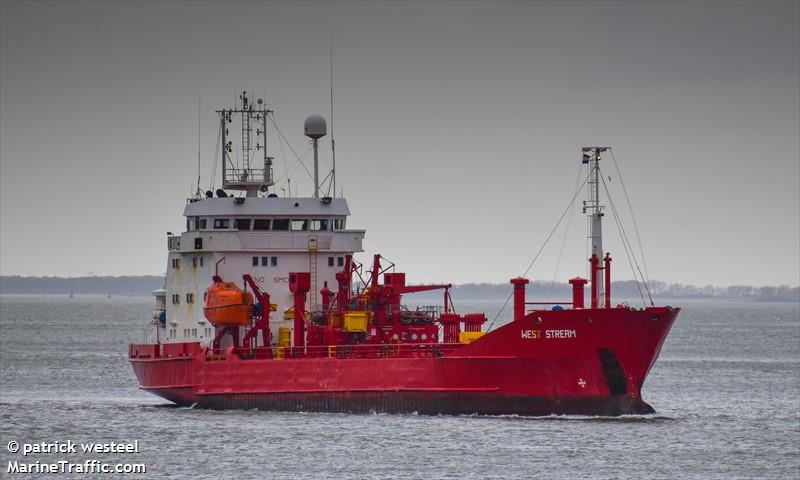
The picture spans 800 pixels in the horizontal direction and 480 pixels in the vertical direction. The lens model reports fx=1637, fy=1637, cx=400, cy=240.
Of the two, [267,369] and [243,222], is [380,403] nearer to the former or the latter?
[267,369]

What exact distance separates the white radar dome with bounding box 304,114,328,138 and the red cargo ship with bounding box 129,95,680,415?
40mm

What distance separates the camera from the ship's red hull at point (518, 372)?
132 ft

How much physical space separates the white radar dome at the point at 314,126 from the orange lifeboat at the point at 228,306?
525 cm

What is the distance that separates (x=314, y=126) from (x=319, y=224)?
2869 mm

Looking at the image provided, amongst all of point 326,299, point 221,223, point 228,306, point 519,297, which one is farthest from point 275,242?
point 519,297

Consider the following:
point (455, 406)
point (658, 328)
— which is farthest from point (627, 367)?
point (455, 406)

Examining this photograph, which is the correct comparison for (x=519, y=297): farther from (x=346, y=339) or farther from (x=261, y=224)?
(x=261, y=224)

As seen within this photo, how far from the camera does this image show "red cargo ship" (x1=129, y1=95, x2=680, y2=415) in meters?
40.4

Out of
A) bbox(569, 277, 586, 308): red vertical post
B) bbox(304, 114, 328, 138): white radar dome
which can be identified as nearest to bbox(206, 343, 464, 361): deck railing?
bbox(569, 277, 586, 308): red vertical post

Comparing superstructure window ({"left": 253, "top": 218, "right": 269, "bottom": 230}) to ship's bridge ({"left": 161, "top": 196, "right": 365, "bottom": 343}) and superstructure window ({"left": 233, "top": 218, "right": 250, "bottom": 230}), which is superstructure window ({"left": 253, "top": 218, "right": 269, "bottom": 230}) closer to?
ship's bridge ({"left": 161, "top": 196, "right": 365, "bottom": 343})

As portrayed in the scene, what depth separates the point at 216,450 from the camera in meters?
36.8

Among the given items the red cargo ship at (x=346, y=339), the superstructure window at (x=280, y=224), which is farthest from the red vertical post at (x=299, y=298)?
the superstructure window at (x=280, y=224)

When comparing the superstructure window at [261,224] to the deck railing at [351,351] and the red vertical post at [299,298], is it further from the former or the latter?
the deck railing at [351,351]

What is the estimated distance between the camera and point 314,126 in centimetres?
4669
